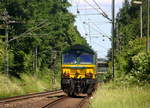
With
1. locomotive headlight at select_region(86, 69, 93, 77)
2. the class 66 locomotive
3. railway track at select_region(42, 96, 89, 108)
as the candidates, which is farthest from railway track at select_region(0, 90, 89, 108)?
locomotive headlight at select_region(86, 69, 93, 77)

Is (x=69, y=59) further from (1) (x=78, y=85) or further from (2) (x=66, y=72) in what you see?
(1) (x=78, y=85)

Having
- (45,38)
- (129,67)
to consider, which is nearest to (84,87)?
(129,67)

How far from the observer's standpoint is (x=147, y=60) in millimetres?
29297

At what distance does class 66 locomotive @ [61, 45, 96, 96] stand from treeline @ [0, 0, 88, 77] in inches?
466

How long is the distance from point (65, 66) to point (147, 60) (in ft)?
18.8

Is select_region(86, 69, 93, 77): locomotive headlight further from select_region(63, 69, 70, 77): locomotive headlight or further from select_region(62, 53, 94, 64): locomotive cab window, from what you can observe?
select_region(63, 69, 70, 77): locomotive headlight

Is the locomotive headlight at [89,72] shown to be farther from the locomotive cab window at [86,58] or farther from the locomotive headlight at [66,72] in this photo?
the locomotive headlight at [66,72]

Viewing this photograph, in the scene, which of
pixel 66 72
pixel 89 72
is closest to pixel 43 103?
pixel 66 72

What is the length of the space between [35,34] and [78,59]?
1117 inches

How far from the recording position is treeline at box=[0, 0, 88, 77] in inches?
2306

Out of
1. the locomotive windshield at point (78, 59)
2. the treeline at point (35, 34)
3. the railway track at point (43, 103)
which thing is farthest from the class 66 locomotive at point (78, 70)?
the treeline at point (35, 34)

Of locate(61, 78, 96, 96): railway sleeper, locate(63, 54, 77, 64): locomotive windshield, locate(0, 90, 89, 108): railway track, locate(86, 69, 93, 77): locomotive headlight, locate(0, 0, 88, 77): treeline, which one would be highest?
locate(0, 0, 88, 77): treeline

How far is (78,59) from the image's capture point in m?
32.7

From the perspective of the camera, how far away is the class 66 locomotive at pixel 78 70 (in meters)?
32.3
